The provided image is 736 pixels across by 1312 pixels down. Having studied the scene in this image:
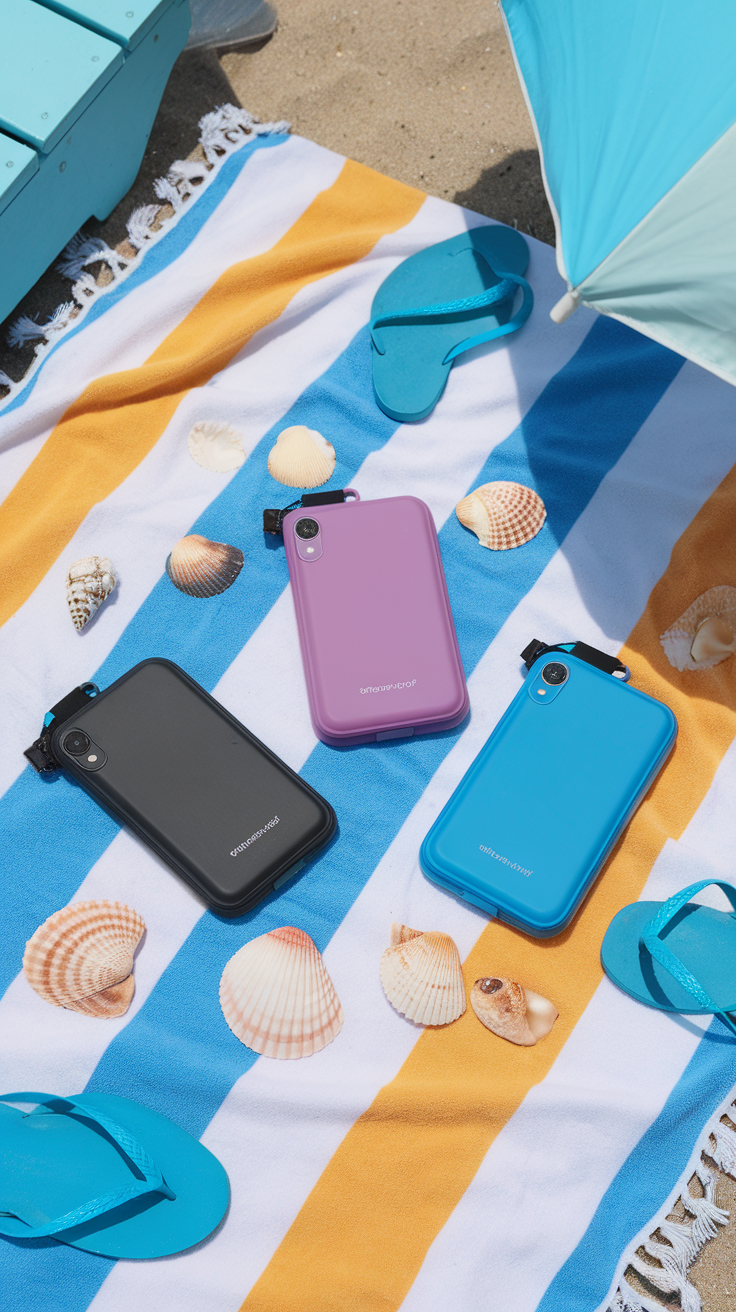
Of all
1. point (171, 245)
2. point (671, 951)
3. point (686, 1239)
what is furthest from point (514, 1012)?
point (171, 245)

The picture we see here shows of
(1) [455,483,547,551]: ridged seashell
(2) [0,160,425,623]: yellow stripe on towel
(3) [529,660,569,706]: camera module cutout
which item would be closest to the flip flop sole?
(3) [529,660,569,706]: camera module cutout

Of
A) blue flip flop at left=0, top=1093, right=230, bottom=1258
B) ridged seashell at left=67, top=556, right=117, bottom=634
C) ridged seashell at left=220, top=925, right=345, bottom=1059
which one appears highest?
ridged seashell at left=67, top=556, right=117, bottom=634

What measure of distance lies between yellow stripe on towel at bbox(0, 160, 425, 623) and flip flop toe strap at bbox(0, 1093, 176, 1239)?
28.6 inches

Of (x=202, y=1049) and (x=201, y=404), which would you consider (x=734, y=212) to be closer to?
(x=201, y=404)

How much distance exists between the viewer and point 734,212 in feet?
3.51

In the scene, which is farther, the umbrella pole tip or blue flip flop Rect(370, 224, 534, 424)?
blue flip flop Rect(370, 224, 534, 424)

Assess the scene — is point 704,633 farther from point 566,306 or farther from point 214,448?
point 214,448

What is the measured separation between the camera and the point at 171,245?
1564 mm

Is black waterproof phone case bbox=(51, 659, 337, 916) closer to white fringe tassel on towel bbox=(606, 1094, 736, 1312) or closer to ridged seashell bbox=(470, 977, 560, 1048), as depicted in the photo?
ridged seashell bbox=(470, 977, 560, 1048)

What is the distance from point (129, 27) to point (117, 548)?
806mm

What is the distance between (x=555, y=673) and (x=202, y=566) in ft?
1.88

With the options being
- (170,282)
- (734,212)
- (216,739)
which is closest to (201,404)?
(170,282)

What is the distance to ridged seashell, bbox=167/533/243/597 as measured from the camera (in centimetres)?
139

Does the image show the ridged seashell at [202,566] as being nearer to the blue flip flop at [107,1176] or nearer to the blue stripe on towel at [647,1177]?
the blue flip flop at [107,1176]
